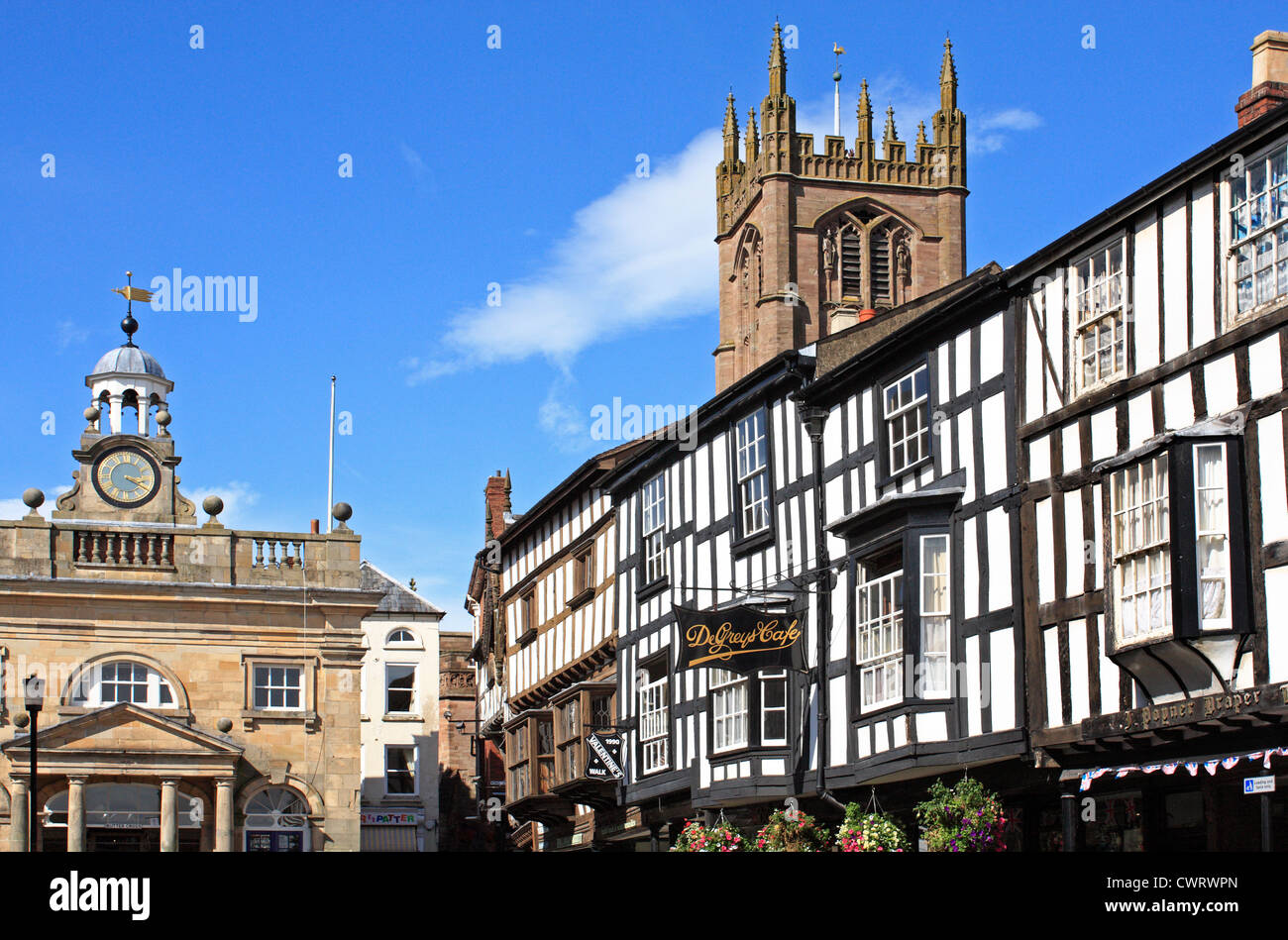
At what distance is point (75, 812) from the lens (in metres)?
31.7

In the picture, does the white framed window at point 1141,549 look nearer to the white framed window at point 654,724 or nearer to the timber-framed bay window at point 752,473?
the timber-framed bay window at point 752,473

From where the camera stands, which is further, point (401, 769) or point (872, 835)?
point (401, 769)

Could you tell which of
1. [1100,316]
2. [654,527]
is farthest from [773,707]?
[1100,316]

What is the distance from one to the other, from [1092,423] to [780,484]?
7.35 meters

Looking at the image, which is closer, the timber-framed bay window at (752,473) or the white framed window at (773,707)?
the white framed window at (773,707)

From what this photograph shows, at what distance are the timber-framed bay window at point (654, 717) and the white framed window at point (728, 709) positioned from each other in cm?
269

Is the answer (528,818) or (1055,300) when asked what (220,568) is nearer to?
(528,818)

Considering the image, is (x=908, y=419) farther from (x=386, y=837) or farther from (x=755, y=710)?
(x=386, y=837)

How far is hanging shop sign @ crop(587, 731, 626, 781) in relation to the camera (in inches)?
1148

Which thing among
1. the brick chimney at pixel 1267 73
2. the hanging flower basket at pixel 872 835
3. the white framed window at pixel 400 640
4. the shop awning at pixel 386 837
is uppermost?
the brick chimney at pixel 1267 73

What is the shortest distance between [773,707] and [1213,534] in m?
9.47

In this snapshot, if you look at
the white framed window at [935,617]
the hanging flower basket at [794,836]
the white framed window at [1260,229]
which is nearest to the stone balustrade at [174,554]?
the hanging flower basket at [794,836]

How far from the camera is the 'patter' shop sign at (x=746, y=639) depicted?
72.7 ft
